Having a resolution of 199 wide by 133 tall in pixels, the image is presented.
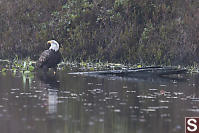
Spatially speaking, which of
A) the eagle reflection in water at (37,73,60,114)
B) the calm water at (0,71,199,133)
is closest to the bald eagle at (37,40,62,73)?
the eagle reflection in water at (37,73,60,114)

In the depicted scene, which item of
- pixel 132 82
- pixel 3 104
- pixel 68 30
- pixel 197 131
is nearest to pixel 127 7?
pixel 68 30

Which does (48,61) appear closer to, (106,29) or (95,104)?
(106,29)

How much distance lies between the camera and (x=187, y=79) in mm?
22844

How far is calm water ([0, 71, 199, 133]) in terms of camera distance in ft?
41.1

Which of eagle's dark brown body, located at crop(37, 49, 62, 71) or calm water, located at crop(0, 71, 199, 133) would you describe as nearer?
calm water, located at crop(0, 71, 199, 133)

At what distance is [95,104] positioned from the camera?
15633 mm

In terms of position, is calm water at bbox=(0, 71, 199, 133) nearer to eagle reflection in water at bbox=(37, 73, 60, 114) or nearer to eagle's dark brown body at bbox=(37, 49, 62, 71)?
eagle reflection in water at bbox=(37, 73, 60, 114)

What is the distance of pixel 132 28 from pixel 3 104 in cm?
1549

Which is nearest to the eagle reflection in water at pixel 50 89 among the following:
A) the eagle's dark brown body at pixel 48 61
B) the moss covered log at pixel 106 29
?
the eagle's dark brown body at pixel 48 61

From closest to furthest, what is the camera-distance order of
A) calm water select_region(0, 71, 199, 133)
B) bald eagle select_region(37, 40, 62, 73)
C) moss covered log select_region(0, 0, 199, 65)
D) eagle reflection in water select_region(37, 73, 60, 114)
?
calm water select_region(0, 71, 199, 133) < eagle reflection in water select_region(37, 73, 60, 114) < bald eagle select_region(37, 40, 62, 73) < moss covered log select_region(0, 0, 199, 65)

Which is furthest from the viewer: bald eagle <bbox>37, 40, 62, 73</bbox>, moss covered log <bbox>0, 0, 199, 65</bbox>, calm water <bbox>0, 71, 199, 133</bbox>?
moss covered log <bbox>0, 0, 199, 65</bbox>

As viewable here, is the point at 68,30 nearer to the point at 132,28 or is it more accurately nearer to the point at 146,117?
A: the point at 132,28

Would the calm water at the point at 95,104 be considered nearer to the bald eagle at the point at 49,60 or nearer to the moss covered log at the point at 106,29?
the bald eagle at the point at 49,60

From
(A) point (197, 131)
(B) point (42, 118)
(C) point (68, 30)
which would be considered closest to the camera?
(A) point (197, 131)
